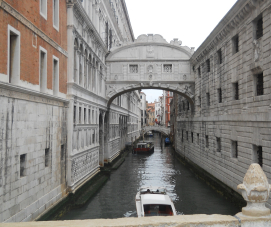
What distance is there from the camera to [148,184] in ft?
58.7

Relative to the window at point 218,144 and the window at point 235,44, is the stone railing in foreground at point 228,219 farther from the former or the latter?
the window at point 218,144

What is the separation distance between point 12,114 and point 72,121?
17.6ft

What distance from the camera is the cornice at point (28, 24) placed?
753cm

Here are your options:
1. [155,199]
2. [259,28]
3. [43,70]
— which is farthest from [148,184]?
[259,28]

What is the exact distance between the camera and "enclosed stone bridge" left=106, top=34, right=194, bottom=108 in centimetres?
2212

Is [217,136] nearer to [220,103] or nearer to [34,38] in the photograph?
[220,103]

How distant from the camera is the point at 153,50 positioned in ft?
72.6

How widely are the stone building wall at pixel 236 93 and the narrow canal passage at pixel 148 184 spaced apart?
4.19 feet

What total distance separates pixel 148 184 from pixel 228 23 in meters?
10.1

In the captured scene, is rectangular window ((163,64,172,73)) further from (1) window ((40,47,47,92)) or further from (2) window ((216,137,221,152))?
(1) window ((40,47,47,92))

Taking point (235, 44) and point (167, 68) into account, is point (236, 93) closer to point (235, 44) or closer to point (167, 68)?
point (235, 44)

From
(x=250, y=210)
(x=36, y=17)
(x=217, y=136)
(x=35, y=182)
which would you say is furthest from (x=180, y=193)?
(x=250, y=210)

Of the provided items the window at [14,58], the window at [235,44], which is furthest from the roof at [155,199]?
the window at [235,44]

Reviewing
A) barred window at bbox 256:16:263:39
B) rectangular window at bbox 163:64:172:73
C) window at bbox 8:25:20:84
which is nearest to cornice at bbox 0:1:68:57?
window at bbox 8:25:20:84
